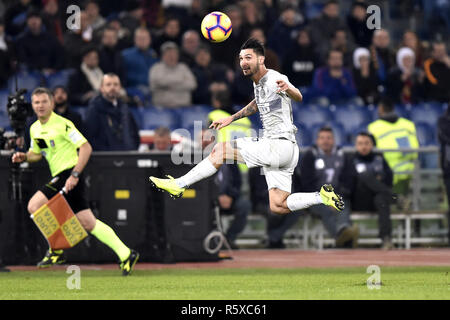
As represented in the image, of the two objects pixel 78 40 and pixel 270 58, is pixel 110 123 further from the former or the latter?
pixel 270 58

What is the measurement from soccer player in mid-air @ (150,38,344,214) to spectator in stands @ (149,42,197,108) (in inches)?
260

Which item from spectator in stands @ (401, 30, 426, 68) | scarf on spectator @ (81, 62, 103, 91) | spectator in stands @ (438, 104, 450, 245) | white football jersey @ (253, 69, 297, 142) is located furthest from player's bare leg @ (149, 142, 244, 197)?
spectator in stands @ (401, 30, 426, 68)

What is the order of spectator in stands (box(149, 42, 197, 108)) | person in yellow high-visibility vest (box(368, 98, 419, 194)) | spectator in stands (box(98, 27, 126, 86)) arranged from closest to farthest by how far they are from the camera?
1. person in yellow high-visibility vest (box(368, 98, 419, 194))
2. spectator in stands (box(98, 27, 126, 86))
3. spectator in stands (box(149, 42, 197, 108))

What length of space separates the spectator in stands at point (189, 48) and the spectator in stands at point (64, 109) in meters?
4.40

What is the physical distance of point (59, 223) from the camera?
505 inches

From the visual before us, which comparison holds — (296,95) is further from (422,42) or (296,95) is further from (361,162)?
(422,42)

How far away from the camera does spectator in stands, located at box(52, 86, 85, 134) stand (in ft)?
49.1

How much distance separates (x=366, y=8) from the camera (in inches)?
824

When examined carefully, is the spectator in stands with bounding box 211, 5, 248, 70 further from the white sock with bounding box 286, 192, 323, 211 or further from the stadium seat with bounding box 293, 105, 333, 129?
the white sock with bounding box 286, 192, 323, 211

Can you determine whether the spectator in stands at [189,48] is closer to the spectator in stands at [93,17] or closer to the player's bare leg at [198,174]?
the spectator in stands at [93,17]

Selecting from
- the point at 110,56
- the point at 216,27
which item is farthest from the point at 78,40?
the point at 216,27

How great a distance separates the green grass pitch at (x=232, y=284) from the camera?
1009cm
